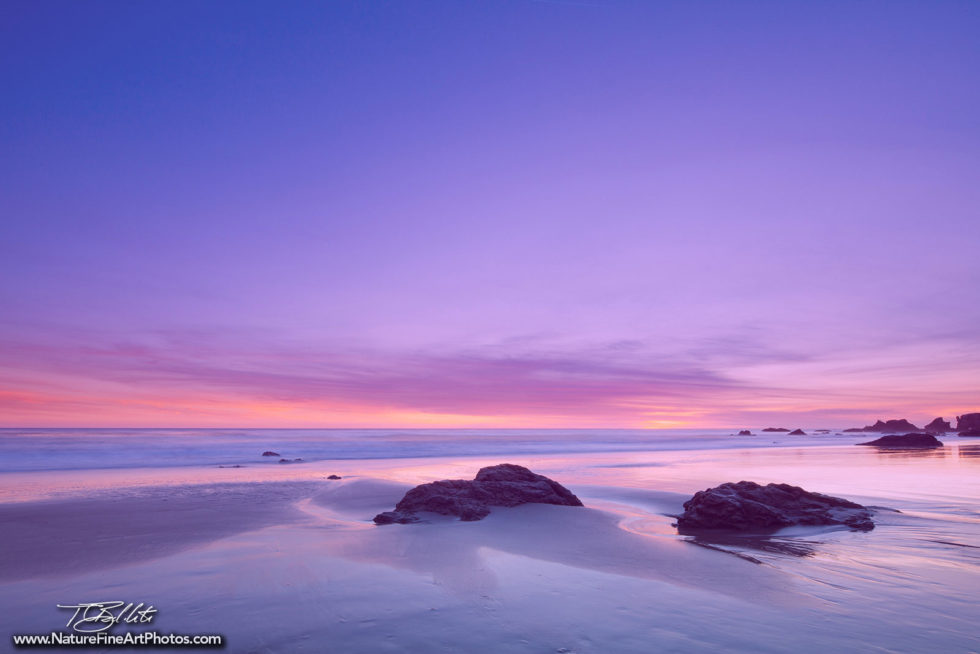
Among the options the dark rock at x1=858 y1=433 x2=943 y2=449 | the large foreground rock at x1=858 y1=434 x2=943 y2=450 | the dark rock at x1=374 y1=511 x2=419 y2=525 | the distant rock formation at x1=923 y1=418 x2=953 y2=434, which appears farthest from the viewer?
the distant rock formation at x1=923 y1=418 x2=953 y2=434

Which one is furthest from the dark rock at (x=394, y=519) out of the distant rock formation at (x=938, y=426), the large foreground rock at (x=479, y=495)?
the distant rock formation at (x=938, y=426)

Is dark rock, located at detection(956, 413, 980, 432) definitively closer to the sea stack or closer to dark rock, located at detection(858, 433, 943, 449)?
the sea stack

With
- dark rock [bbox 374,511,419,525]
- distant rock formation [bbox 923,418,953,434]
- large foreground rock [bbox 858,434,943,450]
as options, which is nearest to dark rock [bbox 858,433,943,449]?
large foreground rock [bbox 858,434,943,450]

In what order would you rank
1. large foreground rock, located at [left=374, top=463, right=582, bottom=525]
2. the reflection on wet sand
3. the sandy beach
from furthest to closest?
large foreground rock, located at [left=374, top=463, right=582, bottom=525] < the reflection on wet sand < the sandy beach

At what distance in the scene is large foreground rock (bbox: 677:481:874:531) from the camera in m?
9.84

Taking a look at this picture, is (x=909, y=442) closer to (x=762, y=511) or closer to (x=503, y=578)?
(x=762, y=511)

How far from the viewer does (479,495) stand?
11797 mm

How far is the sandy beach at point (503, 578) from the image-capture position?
465 cm

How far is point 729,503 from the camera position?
395 inches

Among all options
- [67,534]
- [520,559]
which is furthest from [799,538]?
[67,534]

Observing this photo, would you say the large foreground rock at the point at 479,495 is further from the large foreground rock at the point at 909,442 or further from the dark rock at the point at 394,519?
the large foreground rock at the point at 909,442

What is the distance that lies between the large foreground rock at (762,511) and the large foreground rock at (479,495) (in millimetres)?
3179

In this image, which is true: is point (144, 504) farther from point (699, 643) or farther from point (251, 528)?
point (699, 643)

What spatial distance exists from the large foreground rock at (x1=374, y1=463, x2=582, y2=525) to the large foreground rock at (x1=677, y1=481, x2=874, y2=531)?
10.4 ft
